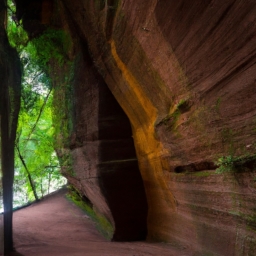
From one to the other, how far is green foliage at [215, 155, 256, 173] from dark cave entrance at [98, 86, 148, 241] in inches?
162

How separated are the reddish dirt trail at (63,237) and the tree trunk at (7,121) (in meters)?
0.76

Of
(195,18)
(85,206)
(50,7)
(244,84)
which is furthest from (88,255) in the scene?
(50,7)

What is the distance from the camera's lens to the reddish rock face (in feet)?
13.0

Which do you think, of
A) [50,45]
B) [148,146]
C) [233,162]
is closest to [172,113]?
[233,162]

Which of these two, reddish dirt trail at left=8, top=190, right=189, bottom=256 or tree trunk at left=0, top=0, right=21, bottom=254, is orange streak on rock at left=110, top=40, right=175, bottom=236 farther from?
tree trunk at left=0, top=0, right=21, bottom=254

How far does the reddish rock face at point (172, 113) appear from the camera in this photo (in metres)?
3.96

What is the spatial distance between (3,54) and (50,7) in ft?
11.3

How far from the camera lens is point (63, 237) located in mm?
8789

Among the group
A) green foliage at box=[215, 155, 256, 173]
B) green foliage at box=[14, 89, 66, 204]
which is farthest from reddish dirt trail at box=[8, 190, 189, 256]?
green foliage at box=[215, 155, 256, 173]

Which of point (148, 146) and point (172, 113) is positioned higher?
point (172, 113)

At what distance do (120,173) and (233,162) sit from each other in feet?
14.7

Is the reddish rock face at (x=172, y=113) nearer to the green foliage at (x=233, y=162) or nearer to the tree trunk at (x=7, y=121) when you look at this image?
the green foliage at (x=233, y=162)

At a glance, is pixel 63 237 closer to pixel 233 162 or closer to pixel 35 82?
pixel 35 82

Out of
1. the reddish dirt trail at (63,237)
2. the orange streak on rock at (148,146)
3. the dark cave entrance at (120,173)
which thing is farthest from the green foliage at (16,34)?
the reddish dirt trail at (63,237)
